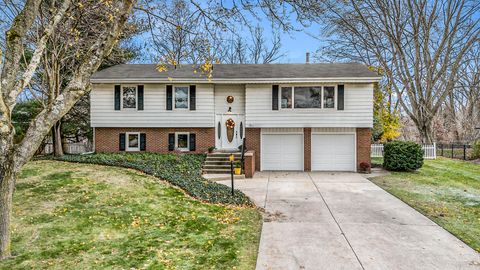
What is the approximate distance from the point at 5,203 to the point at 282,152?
1220cm

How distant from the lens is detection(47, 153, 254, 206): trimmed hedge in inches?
346

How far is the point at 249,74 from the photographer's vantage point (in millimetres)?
15422

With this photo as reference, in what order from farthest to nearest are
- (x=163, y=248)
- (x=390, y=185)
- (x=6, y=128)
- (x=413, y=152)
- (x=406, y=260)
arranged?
(x=413, y=152)
(x=390, y=185)
(x=163, y=248)
(x=406, y=260)
(x=6, y=128)

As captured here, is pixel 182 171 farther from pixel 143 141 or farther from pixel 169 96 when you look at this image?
pixel 169 96

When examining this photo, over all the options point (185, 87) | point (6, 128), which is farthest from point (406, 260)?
point (185, 87)

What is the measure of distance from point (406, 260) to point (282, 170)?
408 inches

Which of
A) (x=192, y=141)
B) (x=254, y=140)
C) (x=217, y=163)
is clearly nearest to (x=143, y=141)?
(x=192, y=141)

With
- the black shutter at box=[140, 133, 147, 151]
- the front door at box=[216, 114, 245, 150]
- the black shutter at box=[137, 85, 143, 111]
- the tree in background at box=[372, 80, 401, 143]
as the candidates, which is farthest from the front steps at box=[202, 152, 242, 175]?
the tree in background at box=[372, 80, 401, 143]

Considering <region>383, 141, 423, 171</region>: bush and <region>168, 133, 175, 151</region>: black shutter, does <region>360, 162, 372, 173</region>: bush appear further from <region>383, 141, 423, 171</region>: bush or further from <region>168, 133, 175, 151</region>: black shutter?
<region>168, 133, 175, 151</region>: black shutter

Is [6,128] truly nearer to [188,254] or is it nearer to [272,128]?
[188,254]

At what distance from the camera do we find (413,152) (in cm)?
1412

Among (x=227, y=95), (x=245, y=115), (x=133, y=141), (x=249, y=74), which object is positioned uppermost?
(x=249, y=74)

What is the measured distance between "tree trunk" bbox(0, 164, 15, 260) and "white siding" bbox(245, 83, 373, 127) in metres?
11.2

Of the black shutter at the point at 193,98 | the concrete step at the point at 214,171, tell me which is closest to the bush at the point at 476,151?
the concrete step at the point at 214,171
